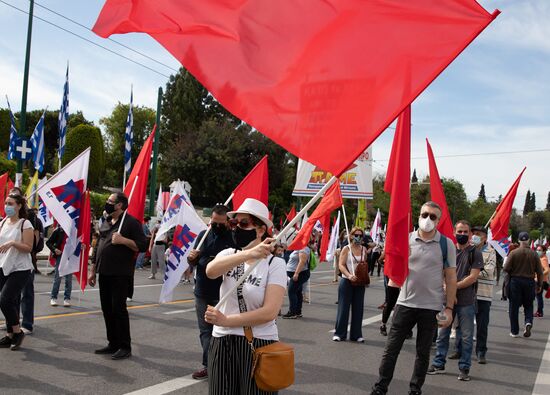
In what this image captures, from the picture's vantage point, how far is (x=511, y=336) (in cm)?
1095

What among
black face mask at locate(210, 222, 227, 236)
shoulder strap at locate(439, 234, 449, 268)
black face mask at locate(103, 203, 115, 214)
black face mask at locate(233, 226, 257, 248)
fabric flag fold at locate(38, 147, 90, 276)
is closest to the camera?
black face mask at locate(233, 226, 257, 248)

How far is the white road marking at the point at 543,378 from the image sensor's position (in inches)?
269

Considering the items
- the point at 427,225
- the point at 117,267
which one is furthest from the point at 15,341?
the point at 427,225

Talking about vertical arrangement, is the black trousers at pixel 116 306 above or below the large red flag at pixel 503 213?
below

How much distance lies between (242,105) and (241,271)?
1.08m

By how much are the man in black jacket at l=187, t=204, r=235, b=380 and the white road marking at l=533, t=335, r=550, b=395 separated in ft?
12.6

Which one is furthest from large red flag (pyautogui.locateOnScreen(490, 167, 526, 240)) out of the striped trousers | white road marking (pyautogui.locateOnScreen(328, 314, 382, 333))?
the striped trousers

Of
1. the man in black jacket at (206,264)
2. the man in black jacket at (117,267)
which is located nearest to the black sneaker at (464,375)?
the man in black jacket at (206,264)

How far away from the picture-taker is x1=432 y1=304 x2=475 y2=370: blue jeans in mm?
7129

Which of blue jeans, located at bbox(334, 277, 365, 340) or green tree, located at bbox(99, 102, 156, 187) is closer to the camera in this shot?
blue jeans, located at bbox(334, 277, 365, 340)

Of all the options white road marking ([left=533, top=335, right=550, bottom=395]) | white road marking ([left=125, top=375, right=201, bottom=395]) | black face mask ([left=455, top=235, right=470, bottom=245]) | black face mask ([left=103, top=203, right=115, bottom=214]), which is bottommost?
white road marking ([left=533, top=335, right=550, bottom=395])

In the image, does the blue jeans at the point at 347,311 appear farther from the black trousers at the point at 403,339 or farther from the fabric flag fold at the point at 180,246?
the black trousers at the point at 403,339

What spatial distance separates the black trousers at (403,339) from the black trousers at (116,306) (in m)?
3.01

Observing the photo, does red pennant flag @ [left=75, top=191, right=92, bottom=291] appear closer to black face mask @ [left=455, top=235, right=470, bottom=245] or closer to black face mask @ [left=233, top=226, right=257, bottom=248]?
black face mask @ [left=455, top=235, right=470, bottom=245]
